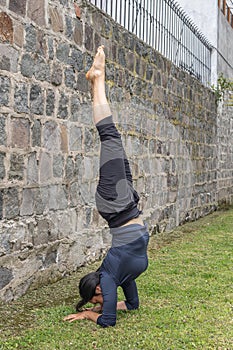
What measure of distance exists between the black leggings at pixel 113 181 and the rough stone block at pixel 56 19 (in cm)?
165

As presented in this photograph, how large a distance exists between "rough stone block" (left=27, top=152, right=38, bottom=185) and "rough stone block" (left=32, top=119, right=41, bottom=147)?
0.10 meters

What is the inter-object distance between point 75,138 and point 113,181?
1.78m

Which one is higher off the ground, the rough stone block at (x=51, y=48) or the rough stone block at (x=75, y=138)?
the rough stone block at (x=51, y=48)

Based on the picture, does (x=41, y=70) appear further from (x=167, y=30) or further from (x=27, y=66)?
(x=167, y=30)

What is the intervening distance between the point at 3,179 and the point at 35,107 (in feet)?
2.46

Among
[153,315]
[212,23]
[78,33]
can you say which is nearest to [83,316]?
[153,315]

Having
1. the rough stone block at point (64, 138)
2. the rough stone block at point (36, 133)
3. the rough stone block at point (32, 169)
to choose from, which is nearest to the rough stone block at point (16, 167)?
the rough stone block at point (32, 169)

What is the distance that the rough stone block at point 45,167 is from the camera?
487 centimetres

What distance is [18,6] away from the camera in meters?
4.48

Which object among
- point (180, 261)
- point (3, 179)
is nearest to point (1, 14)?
point (3, 179)

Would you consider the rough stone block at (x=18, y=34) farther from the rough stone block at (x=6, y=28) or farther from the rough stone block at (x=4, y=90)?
the rough stone block at (x=4, y=90)

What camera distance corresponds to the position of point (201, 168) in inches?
423

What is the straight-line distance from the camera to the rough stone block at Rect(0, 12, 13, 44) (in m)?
4.27

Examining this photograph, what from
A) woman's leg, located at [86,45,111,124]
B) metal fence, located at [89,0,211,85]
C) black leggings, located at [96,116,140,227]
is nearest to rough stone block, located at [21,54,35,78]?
woman's leg, located at [86,45,111,124]
